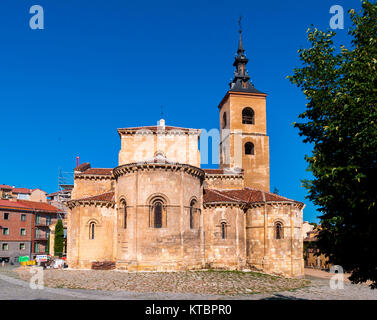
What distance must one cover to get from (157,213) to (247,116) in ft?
64.2

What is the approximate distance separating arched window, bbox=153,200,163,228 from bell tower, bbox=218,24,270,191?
14.2m

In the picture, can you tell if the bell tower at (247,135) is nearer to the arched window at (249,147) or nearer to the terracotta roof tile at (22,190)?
the arched window at (249,147)

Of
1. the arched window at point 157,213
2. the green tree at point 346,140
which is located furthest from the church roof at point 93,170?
the green tree at point 346,140

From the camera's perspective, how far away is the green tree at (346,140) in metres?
7.91

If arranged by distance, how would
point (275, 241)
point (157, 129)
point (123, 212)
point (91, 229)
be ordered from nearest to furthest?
point (123, 212)
point (275, 241)
point (91, 229)
point (157, 129)

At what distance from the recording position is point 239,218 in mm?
27047

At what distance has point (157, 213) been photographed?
24.5 metres

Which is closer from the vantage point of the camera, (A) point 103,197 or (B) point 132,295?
(B) point 132,295

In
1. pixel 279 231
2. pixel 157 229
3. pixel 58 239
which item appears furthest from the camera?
pixel 58 239

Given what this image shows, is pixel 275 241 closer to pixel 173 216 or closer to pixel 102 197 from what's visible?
pixel 173 216

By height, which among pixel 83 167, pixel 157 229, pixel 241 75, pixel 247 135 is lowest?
pixel 157 229

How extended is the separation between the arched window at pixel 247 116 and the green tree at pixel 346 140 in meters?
29.2

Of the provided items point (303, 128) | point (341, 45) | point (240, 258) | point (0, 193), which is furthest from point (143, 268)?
point (0, 193)

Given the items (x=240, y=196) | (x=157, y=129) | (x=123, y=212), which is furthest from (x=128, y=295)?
(x=157, y=129)
